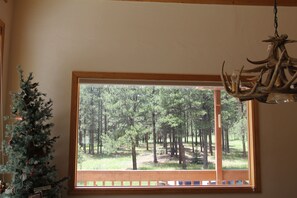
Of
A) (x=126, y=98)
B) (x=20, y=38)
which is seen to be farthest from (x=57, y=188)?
(x=20, y=38)

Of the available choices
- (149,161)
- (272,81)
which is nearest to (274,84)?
(272,81)

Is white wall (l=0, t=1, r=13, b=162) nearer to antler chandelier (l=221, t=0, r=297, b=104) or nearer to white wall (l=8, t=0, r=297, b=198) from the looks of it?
white wall (l=8, t=0, r=297, b=198)

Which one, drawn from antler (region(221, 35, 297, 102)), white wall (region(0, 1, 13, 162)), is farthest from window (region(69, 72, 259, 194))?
antler (region(221, 35, 297, 102))

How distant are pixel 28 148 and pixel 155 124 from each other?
156 cm

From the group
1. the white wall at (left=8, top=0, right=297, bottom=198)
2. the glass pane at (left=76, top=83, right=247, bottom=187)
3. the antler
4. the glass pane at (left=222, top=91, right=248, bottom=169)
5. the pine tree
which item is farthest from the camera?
the glass pane at (left=222, top=91, right=248, bottom=169)

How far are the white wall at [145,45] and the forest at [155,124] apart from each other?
27 centimetres

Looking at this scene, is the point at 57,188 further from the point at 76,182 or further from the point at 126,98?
the point at 126,98

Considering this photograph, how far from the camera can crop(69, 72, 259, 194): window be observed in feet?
Result: 11.6

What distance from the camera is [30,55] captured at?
3479 millimetres

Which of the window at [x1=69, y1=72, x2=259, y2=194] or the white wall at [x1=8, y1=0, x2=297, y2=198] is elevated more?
the white wall at [x1=8, y1=0, x2=297, y2=198]

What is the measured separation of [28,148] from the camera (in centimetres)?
277

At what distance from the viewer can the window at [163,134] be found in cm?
354

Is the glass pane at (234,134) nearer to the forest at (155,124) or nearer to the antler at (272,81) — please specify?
the forest at (155,124)

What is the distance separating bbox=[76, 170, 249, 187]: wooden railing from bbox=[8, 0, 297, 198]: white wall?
271 millimetres
